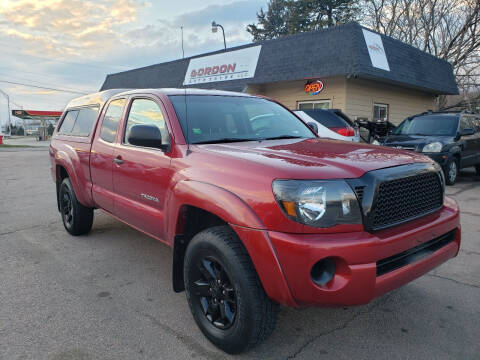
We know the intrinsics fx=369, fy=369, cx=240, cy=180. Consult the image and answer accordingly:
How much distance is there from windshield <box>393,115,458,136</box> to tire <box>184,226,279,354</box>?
802 cm

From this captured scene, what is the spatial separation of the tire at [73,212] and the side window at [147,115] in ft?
5.01

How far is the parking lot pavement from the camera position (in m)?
2.44

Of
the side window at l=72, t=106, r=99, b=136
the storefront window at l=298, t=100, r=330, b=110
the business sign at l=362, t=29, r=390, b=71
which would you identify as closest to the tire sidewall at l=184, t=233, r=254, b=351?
the side window at l=72, t=106, r=99, b=136

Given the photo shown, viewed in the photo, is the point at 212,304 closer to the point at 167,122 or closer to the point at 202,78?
the point at 167,122

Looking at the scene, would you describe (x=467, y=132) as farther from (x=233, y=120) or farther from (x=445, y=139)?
(x=233, y=120)

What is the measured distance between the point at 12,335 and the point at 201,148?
1.87 metres

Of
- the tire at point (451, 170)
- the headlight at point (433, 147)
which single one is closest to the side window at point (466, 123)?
the tire at point (451, 170)

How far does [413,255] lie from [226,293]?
3.95ft

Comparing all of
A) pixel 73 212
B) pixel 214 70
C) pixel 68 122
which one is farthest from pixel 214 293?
pixel 214 70

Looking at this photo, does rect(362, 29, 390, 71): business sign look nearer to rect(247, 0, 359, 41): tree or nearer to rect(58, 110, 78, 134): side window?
rect(58, 110, 78, 134): side window

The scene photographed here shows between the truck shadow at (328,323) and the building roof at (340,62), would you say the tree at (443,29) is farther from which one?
the truck shadow at (328,323)

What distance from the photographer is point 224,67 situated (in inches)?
610

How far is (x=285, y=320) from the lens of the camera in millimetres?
2818

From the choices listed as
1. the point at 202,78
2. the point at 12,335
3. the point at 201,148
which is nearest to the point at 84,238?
the point at 12,335
